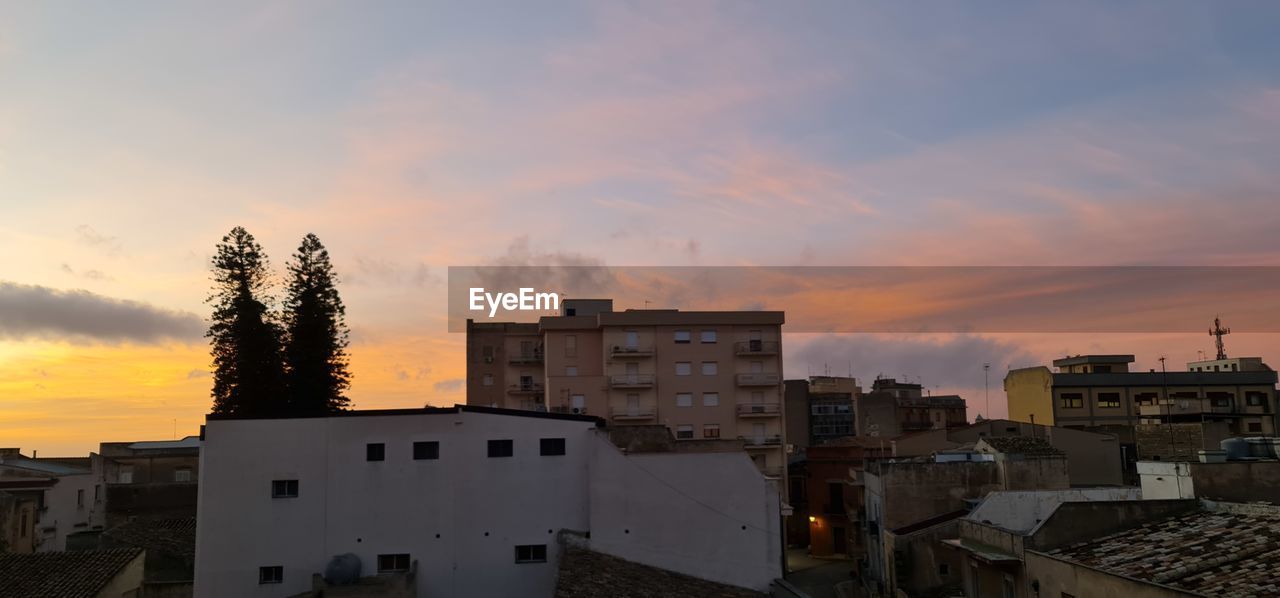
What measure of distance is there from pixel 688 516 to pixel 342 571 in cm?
1072

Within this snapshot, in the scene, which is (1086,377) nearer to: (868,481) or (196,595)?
(868,481)

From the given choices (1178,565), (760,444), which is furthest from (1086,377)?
(1178,565)

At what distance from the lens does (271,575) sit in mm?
31000

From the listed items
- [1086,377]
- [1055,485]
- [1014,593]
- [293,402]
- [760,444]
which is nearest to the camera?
[1014,593]

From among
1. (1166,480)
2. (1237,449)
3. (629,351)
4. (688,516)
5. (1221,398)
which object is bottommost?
(688,516)

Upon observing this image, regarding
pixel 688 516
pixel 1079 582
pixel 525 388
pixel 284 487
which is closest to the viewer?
pixel 1079 582

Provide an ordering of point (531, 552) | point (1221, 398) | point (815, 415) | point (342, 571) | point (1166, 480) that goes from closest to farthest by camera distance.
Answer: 1. point (1166, 480)
2. point (342, 571)
3. point (531, 552)
4. point (1221, 398)
5. point (815, 415)

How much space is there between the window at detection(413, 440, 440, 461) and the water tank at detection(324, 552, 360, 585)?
3.67 metres

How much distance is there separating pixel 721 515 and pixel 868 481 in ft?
59.7

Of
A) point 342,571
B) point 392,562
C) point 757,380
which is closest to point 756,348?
point 757,380

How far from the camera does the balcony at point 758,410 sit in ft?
204

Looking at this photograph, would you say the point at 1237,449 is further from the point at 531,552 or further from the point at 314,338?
the point at 314,338

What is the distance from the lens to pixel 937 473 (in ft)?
139

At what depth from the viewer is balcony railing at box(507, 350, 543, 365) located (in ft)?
225
